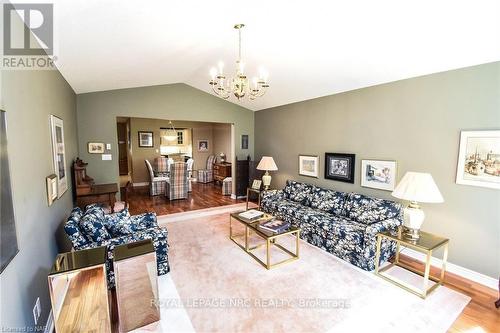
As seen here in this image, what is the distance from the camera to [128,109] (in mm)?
4867

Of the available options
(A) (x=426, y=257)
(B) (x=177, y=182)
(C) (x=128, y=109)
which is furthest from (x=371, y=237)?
(C) (x=128, y=109)

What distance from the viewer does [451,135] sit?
111 inches

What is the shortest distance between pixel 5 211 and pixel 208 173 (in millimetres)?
7597

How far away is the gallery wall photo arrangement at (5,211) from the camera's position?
4.32 feet

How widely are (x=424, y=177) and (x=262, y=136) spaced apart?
421 cm

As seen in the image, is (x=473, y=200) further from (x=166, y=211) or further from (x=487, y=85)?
(x=166, y=211)

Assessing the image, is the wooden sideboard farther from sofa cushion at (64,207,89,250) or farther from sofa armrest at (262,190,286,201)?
sofa cushion at (64,207,89,250)

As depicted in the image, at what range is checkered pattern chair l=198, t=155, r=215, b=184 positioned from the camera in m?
8.89

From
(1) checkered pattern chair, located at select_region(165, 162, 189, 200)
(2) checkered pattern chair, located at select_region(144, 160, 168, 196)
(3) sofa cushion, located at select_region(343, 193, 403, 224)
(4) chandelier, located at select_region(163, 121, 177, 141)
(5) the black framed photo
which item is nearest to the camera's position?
(3) sofa cushion, located at select_region(343, 193, 403, 224)

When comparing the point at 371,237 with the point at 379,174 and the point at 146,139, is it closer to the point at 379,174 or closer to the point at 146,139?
the point at 379,174

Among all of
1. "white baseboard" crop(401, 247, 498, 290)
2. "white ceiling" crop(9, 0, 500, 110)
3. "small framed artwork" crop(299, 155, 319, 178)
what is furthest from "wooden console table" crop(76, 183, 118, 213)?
"white baseboard" crop(401, 247, 498, 290)

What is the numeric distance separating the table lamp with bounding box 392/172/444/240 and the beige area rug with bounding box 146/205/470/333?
2.29 feet

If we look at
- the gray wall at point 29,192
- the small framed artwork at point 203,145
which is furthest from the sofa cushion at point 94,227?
the small framed artwork at point 203,145

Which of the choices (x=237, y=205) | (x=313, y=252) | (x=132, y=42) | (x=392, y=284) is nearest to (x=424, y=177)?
(x=392, y=284)
